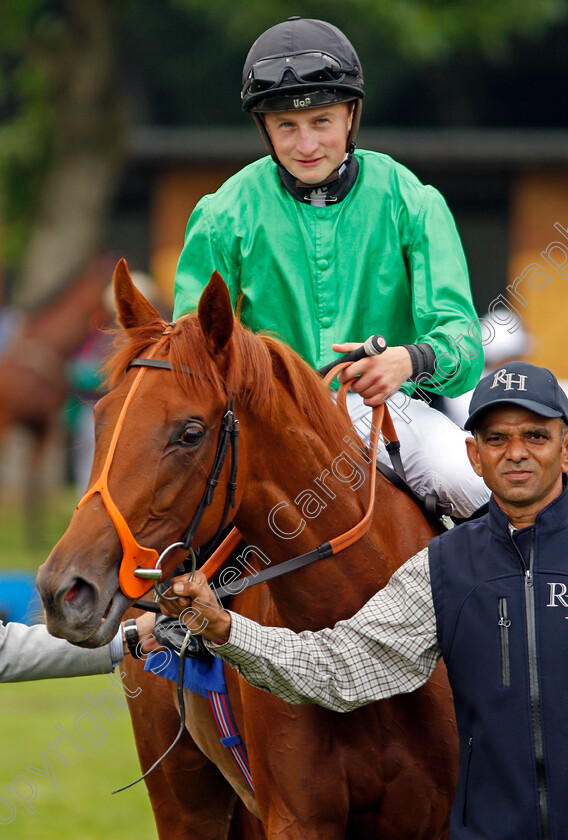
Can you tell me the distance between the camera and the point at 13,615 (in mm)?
7168

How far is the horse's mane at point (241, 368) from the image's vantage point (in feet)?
8.63

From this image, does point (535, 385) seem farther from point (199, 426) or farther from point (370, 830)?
point (370, 830)

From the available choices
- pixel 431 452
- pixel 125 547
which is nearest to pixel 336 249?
pixel 431 452

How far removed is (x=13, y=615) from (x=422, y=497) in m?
4.53

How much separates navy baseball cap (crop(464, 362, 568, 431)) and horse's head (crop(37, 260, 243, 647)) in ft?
1.88

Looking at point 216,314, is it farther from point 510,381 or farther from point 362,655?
point 362,655

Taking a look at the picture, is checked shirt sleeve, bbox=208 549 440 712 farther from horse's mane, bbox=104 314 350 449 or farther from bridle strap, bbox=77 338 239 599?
horse's mane, bbox=104 314 350 449

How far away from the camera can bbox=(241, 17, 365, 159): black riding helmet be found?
322 cm

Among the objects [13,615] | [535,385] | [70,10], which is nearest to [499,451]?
[535,385]

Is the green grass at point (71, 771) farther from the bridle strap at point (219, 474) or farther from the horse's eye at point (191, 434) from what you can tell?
the horse's eye at point (191, 434)

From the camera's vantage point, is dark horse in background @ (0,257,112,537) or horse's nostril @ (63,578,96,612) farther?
dark horse in background @ (0,257,112,537)

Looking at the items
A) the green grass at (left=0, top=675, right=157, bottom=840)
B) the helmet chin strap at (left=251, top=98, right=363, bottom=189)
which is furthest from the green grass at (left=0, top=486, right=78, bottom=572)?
the helmet chin strap at (left=251, top=98, right=363, bottom=189)

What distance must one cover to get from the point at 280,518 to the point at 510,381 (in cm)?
64

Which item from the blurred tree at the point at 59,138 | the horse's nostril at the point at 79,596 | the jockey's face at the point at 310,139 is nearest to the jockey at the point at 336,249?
the jockey's face at the point at 310,139
